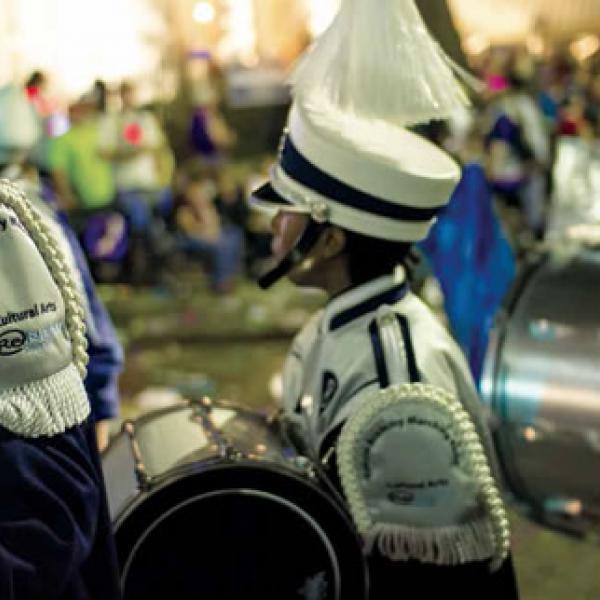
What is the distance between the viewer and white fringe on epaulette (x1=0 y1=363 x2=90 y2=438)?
1188mm

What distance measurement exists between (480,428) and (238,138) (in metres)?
13.9

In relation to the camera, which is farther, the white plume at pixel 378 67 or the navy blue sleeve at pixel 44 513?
the white plume at pixel 378 67

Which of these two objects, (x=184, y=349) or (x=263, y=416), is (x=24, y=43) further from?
(x=263, y=416)

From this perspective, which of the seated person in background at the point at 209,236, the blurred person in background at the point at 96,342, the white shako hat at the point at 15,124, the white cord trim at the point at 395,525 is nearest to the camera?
the white cord trim at the point at 395,525

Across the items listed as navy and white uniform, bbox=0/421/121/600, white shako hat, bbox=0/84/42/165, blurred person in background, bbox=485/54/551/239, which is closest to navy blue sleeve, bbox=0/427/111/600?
navy and white uniform, bbox=0/421/121/600

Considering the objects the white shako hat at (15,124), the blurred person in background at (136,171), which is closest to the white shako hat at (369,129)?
the white shako hat at (15,124)

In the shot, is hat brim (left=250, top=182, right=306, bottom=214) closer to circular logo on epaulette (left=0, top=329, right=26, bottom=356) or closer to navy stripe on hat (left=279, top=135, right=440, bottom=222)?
navy stripe on hat (left=279, top=135, right=440, bottom=222)

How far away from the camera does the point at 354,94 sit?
2055 mm

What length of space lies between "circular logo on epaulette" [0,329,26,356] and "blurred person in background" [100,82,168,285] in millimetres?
6617

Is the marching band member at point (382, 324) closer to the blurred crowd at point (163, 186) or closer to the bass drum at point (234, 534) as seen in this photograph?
the bass drum at point (234, 534)

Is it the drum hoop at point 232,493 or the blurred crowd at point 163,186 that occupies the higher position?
the drum hoop at point 232,493

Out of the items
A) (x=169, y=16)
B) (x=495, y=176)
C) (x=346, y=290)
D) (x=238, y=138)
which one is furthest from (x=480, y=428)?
(x=238, y=138)

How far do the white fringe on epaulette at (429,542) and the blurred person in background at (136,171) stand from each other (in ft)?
20.1

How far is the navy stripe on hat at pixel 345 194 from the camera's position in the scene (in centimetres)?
200
